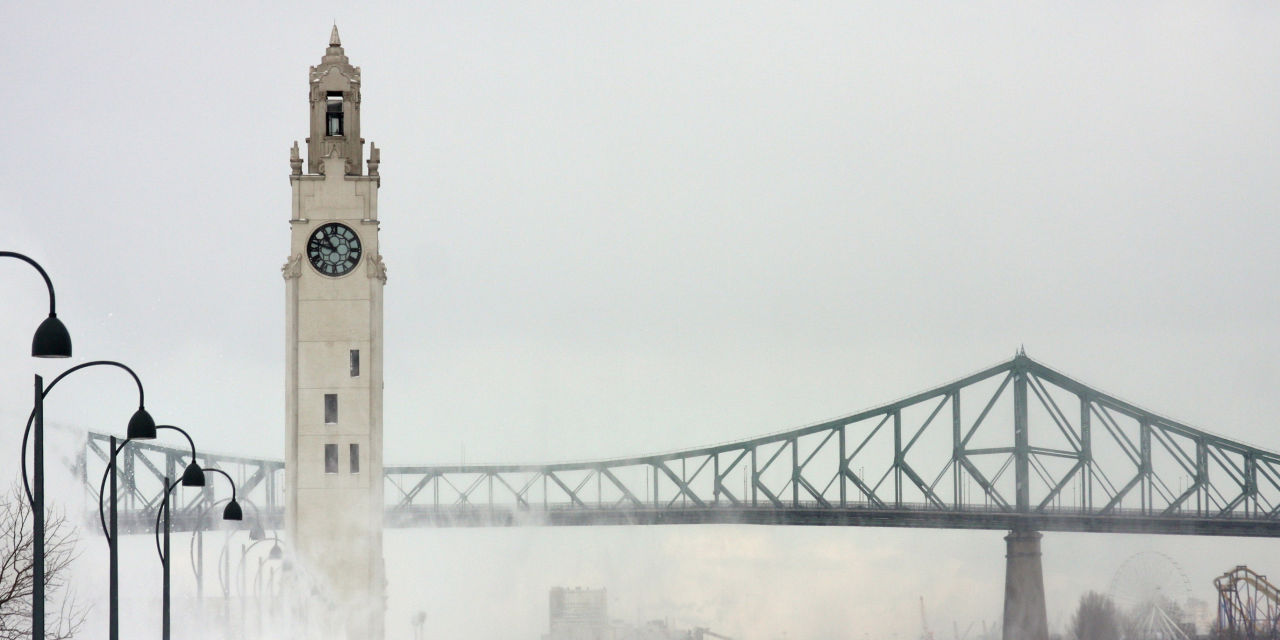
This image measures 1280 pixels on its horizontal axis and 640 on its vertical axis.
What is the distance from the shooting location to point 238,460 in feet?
587

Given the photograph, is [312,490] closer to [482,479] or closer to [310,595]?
[310,595]

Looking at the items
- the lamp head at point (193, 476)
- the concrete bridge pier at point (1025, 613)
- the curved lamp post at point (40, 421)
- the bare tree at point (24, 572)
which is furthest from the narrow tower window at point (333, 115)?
the concrete bridge pier at point (1025, 613)

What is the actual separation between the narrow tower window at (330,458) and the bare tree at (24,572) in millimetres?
15040

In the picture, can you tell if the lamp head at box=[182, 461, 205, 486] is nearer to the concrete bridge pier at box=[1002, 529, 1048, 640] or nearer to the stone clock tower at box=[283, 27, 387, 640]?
the stone clock tower at box=[283, 27, 387, 640]

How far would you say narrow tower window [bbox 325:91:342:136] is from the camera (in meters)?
126

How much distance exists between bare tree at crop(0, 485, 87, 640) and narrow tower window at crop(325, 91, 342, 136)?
27.8m

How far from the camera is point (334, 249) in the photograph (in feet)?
404

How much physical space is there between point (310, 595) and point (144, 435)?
64.4 m

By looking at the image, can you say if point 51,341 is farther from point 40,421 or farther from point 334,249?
point 334,249

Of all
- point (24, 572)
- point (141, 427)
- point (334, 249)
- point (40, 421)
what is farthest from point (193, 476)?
point (334, 249)

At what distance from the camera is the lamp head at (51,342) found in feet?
153

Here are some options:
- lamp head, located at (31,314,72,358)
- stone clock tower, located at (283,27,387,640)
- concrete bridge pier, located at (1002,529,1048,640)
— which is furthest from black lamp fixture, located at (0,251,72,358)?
concrete bridge pier, located at (1002,529,1048,640)

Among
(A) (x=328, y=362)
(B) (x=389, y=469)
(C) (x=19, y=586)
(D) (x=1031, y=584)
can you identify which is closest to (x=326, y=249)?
(A) (x=328, y=362)

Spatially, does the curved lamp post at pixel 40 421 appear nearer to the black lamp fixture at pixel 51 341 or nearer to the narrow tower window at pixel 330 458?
the black lamp fixture at pixel 51 341
